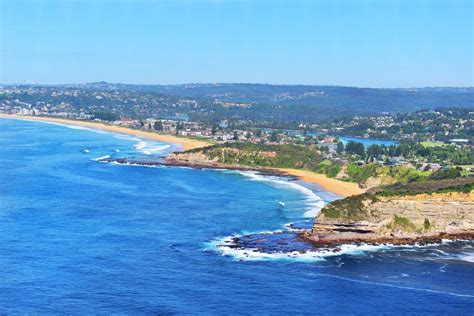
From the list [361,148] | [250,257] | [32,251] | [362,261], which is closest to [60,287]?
[32,251]

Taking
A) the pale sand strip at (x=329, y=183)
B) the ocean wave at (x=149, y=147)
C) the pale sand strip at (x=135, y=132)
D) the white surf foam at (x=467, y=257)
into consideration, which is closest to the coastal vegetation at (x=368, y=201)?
the white surf foam at (x=467, y=257)

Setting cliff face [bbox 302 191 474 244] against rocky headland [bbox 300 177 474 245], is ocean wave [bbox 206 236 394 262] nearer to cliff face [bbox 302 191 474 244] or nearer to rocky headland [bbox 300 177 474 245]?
rocky headland [bbox 300 177 474 245]

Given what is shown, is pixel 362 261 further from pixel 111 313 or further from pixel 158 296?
pixel 111 313

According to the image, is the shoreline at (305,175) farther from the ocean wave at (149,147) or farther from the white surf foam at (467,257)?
the white surf foam at (467,257)

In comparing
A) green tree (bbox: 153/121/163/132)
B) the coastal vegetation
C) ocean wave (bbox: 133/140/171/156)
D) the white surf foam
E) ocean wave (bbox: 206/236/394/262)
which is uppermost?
the coastal vegetation

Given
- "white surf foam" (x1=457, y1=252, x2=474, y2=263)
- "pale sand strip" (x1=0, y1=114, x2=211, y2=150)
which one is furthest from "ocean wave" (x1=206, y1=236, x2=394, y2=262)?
"pale sand strip" (x1=0, y1=114, x2=211, y2=150)

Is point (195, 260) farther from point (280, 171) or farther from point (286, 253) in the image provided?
point (280, 171)
